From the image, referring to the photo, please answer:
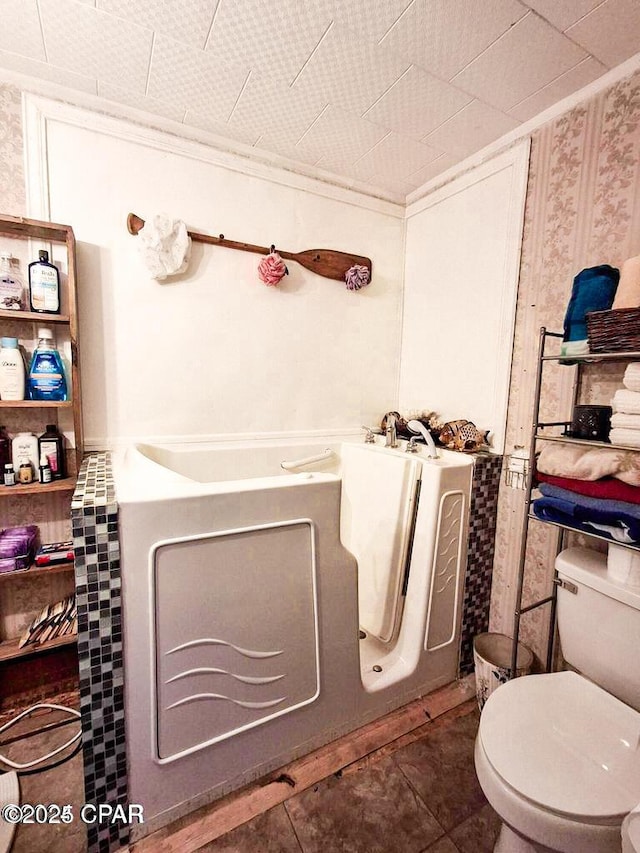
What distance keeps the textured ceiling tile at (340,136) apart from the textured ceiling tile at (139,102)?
0.52 metres

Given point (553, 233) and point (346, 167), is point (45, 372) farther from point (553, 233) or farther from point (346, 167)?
point (553, 233)

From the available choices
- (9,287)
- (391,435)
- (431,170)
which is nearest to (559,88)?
(431,170)

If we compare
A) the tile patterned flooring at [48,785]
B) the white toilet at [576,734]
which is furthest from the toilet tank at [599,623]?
the tile patterned flooring at [48,785]

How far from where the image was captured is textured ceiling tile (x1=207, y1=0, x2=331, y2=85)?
1.07 meters

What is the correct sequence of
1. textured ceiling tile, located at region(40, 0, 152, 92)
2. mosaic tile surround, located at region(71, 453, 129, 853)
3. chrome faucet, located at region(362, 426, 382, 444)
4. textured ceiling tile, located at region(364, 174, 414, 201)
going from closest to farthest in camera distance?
mosaic tile surround, located at region(71, 453, 129, 853)
textured ceiling tile, located at region(40, 0, 152, 92)
textured ceiling tile, located at region(364, 174, 414, 201)
chrome faucet, located at region(362, 426, 382, 444)

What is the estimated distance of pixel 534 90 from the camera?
1.33 m

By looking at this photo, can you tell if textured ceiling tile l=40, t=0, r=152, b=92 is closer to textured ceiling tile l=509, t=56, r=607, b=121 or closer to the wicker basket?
textured ceiling tile l=509, t=56, r=607, b=121

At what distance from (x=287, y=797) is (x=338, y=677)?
0.34 meters

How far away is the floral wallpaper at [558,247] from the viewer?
1.24m

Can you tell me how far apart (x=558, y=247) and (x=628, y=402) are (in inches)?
29.3

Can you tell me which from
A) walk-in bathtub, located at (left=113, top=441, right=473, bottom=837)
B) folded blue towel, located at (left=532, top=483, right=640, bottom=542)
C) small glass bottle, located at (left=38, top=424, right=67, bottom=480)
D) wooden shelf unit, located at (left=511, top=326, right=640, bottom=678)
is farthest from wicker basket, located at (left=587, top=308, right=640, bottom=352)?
small glass bottle, located at (left=38, top=424, right=67, bottom=480)

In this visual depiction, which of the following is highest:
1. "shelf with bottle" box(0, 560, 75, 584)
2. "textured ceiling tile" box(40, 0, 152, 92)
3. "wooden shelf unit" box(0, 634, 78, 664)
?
A: "textured ceiling tile" box(40, 0, 152, 92)

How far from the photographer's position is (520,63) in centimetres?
122

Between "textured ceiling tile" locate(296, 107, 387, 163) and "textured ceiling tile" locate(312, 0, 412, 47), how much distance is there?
345 mm
